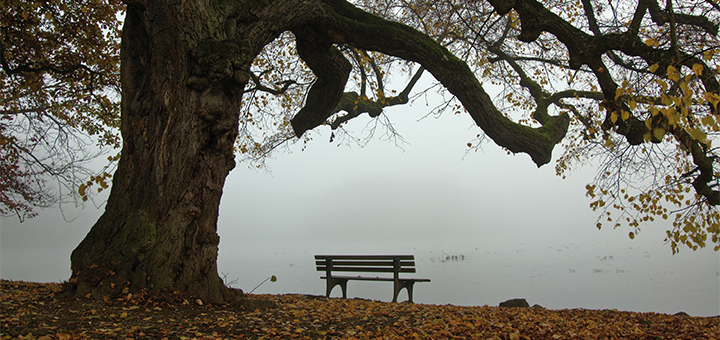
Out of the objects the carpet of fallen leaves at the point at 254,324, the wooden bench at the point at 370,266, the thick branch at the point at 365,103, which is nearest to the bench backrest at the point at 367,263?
the wooden bench at the point at 370,266

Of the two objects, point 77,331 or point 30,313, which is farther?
point 30,313

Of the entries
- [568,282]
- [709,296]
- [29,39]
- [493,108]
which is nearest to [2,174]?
[29,39]

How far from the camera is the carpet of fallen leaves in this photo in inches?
109

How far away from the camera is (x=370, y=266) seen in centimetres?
681

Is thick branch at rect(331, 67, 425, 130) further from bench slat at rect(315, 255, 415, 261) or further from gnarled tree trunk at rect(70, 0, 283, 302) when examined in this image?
gnarled tree trunk at rect(70, 0, 283, 302)

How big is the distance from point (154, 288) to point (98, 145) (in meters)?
5.77

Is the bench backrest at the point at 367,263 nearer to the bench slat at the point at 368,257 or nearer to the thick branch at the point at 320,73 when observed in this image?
the bench slat at the point at 368,257

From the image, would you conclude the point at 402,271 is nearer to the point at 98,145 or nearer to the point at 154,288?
the point at 154,288

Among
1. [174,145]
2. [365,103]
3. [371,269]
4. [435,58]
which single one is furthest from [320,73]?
[371,269]

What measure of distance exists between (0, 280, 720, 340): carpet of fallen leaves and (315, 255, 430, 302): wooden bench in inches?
85.5

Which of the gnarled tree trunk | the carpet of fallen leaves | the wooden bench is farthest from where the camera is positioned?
the wooden bench

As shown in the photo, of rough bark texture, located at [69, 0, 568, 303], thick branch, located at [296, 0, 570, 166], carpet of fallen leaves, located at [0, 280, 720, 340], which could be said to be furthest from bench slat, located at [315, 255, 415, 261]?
rough bark texture, located at [69, 0, 568, 303]

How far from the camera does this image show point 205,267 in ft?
12.6

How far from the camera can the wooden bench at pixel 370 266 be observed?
6.58 metres
